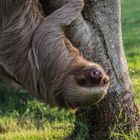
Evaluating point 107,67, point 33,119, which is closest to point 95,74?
Answer: point 107,67

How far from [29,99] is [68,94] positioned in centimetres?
553

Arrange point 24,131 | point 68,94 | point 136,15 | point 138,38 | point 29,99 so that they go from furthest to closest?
1. point 136,15
2. point 138,38
3. point 29,99
4. point 24,131
5. point 68,94

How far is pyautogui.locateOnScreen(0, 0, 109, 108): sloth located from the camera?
13.7 ft

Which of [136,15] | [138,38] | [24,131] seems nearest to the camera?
[24,131]

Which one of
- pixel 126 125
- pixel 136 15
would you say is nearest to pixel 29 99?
pixel 126 125

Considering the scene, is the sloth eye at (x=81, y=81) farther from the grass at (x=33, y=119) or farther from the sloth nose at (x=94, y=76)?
the grass at (x=33, y=119)

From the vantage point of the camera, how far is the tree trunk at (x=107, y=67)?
18.1 ft

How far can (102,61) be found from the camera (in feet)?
18.7

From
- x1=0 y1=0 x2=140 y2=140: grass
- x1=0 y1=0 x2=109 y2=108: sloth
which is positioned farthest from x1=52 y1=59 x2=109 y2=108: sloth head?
x1=0 y1=0 x2=140 y2=140: grass

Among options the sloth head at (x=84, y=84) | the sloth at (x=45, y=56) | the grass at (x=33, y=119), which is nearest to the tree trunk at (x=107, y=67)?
the grass at (x=33, y=119)

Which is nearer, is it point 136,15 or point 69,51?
point 69,51

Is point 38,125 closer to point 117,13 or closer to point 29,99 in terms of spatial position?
point 29,99

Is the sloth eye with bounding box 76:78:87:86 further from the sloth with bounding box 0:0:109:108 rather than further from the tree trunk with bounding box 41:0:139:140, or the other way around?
the tree trunk with bounding box 41:0:139:140

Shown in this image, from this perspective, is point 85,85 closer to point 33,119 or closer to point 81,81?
point 81,81
